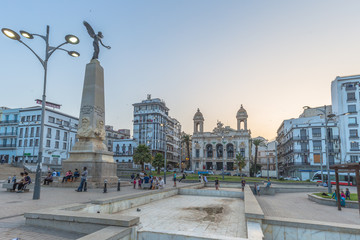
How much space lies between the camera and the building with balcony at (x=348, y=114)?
155ft

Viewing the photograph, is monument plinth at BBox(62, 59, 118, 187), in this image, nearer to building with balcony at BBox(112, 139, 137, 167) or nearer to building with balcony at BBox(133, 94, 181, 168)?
building with balcony at BBox(133, 94, 181, 168)

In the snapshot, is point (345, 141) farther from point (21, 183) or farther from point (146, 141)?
point (21, 183)

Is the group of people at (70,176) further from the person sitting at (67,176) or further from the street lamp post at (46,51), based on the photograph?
the street lamp post at (46,51)

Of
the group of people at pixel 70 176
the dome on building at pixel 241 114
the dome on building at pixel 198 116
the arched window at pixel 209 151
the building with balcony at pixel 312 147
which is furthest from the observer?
the dome on building at pixel 198 116

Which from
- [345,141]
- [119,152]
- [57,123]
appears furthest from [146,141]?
[345,141]

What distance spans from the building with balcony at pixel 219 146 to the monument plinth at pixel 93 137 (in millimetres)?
54146

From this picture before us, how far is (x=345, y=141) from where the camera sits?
159 ft

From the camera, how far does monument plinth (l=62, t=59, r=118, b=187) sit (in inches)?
658

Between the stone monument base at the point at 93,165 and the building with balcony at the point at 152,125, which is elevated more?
the building with balcony at the point at 152,125

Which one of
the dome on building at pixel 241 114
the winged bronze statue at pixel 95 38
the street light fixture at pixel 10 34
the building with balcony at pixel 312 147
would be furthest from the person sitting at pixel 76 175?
the dome on building at pixel 241 114

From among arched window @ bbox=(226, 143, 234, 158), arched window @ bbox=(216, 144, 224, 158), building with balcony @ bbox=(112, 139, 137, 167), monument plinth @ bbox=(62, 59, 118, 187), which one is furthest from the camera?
arched window @ bbox=(216, 144, 224, 158)

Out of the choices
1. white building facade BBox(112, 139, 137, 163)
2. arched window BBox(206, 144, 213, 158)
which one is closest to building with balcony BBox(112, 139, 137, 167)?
white building facade BBox(112, 139, 137, 163)

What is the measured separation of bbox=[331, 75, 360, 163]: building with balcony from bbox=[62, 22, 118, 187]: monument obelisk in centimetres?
4878

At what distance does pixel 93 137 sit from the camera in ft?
58.4
